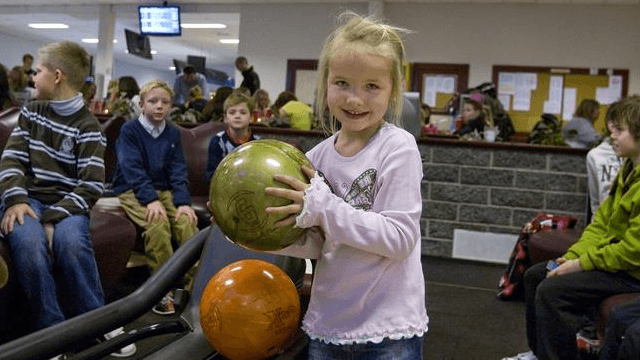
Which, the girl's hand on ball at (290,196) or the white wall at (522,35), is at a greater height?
the white wall at (522,35)

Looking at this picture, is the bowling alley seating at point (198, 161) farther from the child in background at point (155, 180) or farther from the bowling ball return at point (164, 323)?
the bowling ball return at point (164, 323)

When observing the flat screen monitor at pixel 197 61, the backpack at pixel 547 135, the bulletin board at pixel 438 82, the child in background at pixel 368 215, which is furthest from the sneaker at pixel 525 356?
the flat screen monitor at pixel 197 61

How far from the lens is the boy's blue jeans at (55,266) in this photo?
2.63 meters

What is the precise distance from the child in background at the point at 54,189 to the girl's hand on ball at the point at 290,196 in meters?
1.75

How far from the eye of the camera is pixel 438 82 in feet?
36.3

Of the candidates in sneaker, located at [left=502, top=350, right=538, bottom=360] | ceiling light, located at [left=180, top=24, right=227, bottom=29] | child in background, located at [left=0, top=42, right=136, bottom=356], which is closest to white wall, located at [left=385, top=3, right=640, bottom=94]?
ceiling light, located at [left=180, top=24, right=227, bottom=29]

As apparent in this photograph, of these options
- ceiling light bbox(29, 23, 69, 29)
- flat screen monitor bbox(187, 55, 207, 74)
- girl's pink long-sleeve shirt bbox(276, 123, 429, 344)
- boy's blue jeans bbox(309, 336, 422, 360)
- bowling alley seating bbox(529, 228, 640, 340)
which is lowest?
bowling alley seating bbox(529, 228, 640, 340)

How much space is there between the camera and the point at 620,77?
1037cm

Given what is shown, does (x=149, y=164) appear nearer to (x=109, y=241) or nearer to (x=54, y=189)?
(x=109, y=241)

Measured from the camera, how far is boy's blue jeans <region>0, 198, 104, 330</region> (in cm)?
263

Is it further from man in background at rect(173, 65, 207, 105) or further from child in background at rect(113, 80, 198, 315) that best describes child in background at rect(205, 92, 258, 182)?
man in background at rect(173, 65, 207, 105)

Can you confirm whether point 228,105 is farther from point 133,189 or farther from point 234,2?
point 234,2

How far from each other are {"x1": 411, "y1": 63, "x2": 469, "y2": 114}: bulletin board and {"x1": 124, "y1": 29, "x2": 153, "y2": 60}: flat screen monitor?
6.33 meters

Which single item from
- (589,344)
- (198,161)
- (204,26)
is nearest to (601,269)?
(589,344)
